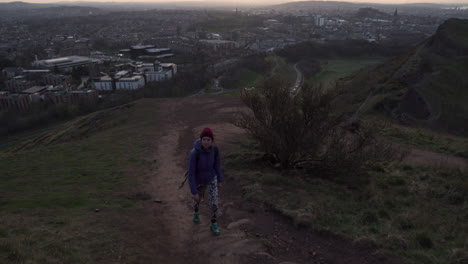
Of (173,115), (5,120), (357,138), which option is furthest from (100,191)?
(5,120)

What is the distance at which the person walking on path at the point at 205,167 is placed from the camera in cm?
497

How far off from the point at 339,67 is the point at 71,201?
5087 cm

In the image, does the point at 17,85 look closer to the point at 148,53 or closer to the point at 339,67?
the point at 148,53

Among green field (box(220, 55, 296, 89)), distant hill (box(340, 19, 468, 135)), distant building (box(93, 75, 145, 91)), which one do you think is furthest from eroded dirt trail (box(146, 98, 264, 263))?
distant building (box(93, 75, 145, 91))

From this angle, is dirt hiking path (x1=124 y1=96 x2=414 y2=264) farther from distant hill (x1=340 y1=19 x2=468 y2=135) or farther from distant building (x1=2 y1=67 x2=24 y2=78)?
distant building (x1=2 y1=67 x2=24 y2=78)

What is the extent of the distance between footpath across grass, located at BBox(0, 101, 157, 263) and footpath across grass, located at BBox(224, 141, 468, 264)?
2.90m

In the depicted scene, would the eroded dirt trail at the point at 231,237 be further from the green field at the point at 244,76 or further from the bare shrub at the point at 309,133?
the green field at the point at 244,76

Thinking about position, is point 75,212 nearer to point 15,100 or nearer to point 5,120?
point 5,120

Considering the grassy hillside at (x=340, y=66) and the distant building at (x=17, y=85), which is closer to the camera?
the grassy hillside at (x=340, y=66)

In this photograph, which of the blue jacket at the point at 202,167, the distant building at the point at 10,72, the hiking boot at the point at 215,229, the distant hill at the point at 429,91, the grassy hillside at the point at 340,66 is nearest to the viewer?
the blue jacket at the point at 202,167

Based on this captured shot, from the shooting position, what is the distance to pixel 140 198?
759 cm

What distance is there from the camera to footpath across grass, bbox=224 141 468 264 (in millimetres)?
4922

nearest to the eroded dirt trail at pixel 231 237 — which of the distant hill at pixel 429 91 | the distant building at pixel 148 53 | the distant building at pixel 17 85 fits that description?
the distant hill at pixel 429 91

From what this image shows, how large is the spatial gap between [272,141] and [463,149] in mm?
7811
